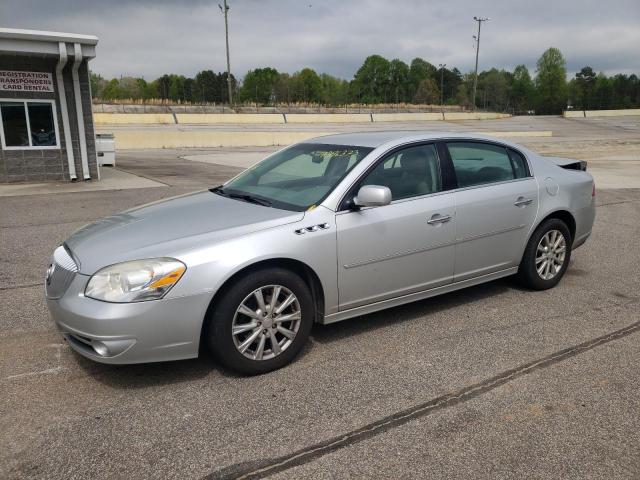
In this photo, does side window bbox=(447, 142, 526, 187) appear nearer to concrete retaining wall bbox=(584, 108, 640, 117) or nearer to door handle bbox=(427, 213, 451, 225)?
door handle bbox=(427, 213, 451, 225)

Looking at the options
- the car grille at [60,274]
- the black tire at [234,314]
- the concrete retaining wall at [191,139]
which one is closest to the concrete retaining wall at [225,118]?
the concrete retaining wall at [191,139]

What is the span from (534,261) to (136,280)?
11.7 feet

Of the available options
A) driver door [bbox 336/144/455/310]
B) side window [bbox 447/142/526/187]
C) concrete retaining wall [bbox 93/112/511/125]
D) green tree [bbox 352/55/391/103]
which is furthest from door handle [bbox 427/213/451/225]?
green tree [bbox 352/55/391/103]

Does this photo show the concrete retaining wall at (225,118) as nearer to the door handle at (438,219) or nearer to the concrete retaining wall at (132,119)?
the concrete retaining wall at (132,119)

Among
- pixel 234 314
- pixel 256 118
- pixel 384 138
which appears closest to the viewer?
pixel 234 314

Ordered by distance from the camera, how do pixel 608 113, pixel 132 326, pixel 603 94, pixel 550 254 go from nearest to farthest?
1. pixel 132 326
2. pixel 550 254
3. pixel 608 113
4. pixel 603 94

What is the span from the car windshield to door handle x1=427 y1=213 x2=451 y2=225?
0.71 meters

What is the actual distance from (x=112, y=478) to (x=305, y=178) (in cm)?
254

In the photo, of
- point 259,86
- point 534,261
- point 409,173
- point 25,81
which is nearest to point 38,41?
point 25,81

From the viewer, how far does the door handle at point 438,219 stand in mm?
4129

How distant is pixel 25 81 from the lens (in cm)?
1280

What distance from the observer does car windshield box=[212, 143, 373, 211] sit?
3924 millimetres

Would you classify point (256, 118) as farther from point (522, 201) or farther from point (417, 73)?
point (417, 73)

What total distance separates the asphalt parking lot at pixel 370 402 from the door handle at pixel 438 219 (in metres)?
0.82
